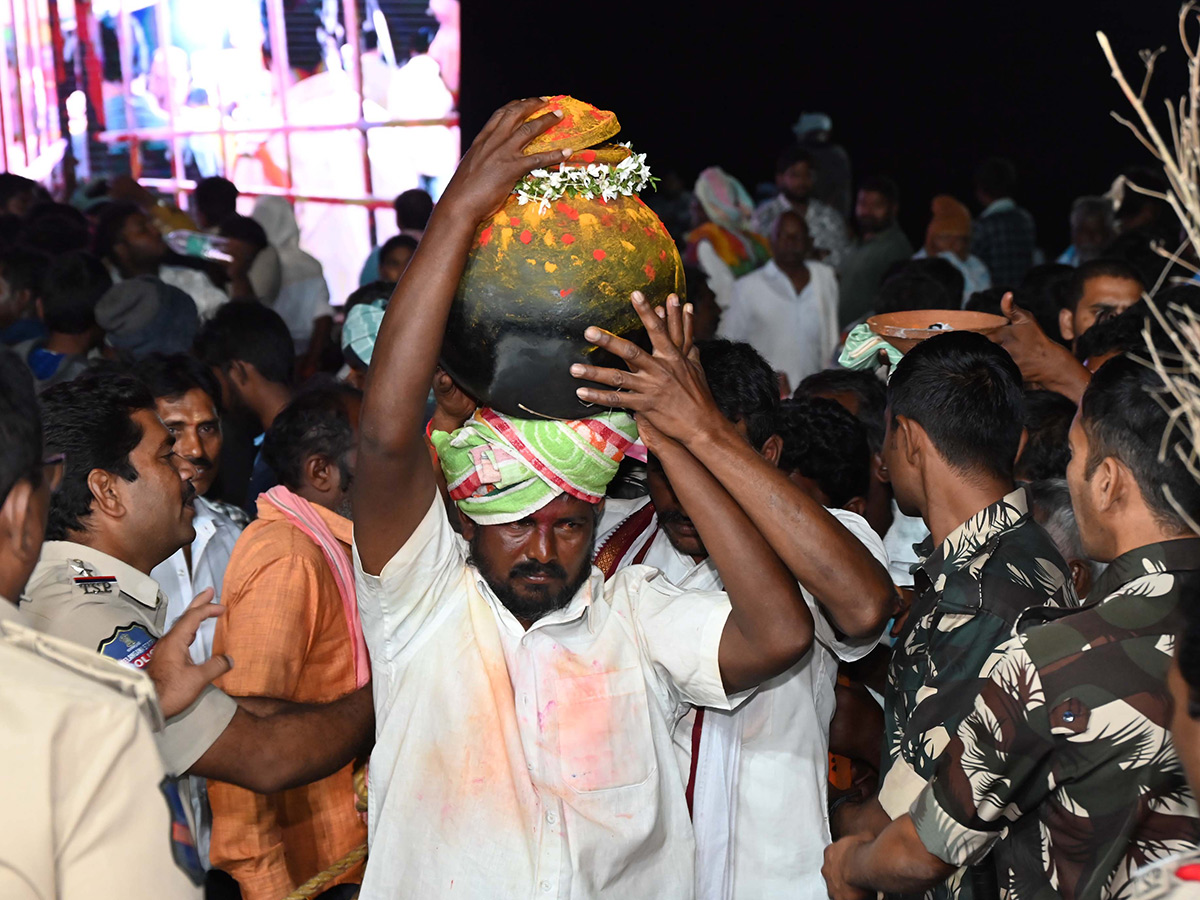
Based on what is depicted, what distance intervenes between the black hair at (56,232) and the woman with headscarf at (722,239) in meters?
3.46

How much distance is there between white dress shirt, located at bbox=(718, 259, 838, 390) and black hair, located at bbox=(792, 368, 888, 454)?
8.97 feet

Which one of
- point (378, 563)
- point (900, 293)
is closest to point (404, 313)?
point (378, 563)

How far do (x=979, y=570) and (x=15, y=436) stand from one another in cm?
168

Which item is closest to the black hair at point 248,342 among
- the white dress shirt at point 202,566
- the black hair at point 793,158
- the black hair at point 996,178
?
the white dress shirt at point 202,566

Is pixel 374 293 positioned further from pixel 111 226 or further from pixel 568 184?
pixel 568 184

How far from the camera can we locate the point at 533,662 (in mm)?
2191

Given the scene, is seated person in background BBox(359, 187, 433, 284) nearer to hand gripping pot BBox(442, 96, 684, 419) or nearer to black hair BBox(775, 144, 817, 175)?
black hair BBox(775, 144, 817, 175)

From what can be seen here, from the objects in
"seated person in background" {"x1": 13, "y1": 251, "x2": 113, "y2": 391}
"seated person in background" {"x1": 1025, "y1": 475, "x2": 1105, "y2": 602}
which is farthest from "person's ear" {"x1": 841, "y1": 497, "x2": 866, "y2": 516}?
"seated person in background" {"x1": 13, "y1": 251, "x2": 113, "y2": 391}

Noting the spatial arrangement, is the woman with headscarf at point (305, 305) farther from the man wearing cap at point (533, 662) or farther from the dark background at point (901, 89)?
the dark background at point (901, 89)

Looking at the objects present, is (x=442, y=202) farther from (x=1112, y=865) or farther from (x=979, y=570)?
(x=1112, y=865)

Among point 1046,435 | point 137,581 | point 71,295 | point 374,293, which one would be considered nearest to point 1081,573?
point 1046,435

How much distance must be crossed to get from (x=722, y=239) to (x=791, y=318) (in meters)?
1.14

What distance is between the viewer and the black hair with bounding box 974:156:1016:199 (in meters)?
8.59

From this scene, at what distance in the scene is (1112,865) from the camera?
182 cm
